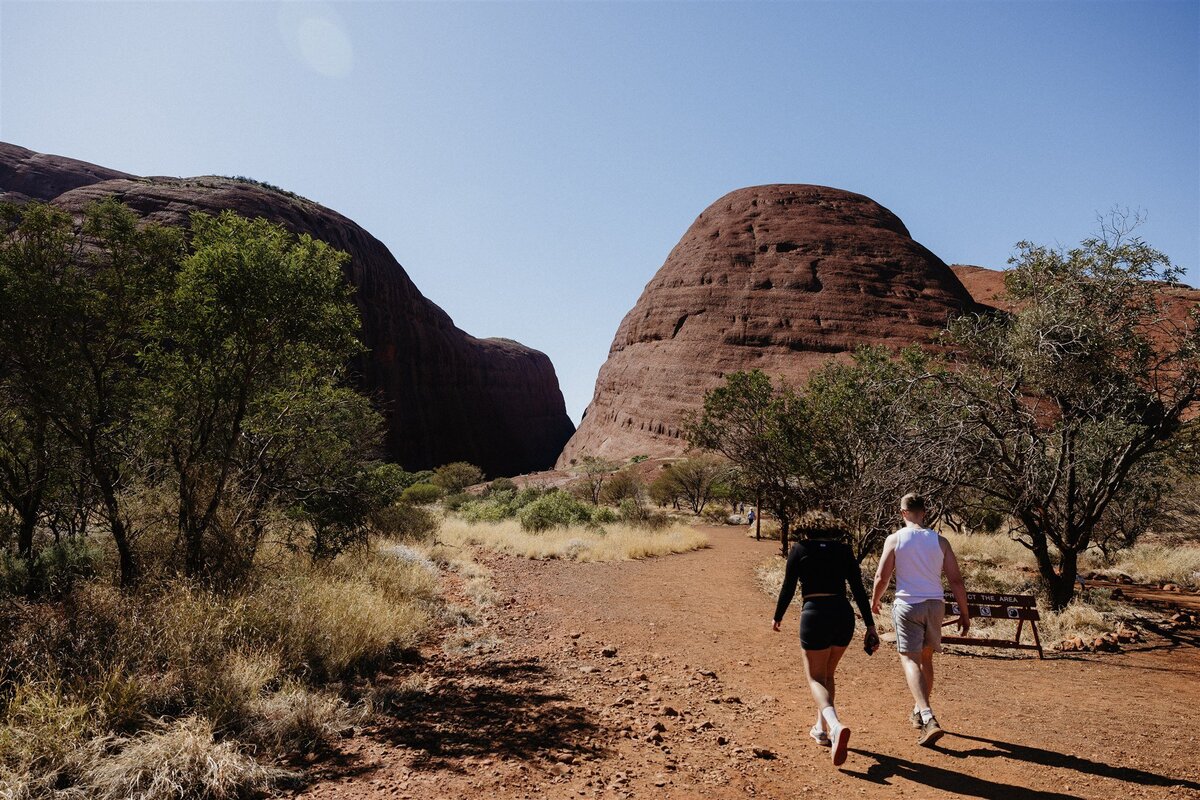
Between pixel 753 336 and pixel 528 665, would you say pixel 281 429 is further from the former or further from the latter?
pixel 753 336

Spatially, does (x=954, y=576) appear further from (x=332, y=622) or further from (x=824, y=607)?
(x=332, y=622)

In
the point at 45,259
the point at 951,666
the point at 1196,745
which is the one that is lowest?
the point at 951,666

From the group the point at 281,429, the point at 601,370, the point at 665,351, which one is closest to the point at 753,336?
the point at 665,351

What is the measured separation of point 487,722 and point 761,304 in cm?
5782

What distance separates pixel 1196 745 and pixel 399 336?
58.4 metres

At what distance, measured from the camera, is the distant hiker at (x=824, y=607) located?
404 centimetres

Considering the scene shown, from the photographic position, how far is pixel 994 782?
3678mm

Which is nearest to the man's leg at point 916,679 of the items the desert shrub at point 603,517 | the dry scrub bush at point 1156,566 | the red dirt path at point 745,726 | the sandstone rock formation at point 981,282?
the red dirt path at point 745,726

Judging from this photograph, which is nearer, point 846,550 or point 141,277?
point 846,550

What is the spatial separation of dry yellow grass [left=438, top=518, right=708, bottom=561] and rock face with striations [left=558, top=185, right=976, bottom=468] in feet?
108

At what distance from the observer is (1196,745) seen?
429cm

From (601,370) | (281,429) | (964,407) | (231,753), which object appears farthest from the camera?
(601,370)

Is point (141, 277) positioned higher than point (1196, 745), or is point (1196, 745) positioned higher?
point (141, 277)

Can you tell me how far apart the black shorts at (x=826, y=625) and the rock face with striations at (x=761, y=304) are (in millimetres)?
46439
